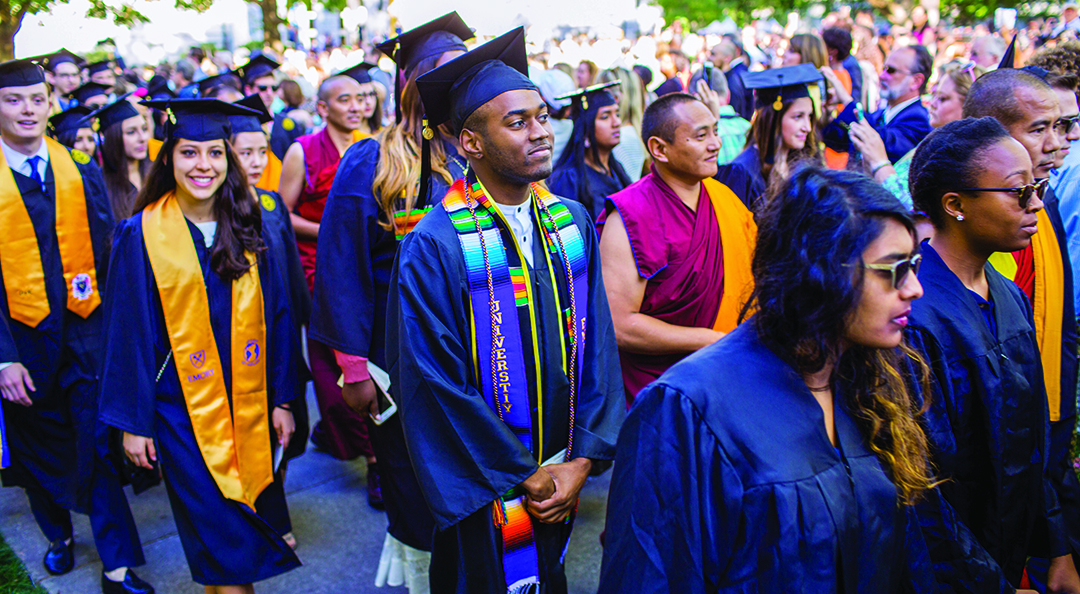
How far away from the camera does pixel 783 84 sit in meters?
4.35

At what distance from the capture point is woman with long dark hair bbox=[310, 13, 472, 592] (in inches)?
123

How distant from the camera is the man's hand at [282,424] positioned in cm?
340

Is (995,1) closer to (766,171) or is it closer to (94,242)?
(766,171)

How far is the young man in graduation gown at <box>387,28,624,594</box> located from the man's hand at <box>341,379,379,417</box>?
733 mm

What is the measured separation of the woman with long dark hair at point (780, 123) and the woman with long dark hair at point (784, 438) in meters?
2.66

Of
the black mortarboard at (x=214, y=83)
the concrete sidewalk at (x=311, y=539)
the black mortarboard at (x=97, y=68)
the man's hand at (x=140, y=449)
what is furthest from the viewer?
the black mortarboard at (x=97, y=68)

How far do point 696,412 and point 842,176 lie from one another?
0.58 meters

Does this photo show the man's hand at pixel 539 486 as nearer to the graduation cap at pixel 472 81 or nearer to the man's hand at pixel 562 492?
the man's hand at pixel 562 492

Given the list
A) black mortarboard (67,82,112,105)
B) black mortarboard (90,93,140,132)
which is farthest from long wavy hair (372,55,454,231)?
black mortarboard (67,82,112,105)

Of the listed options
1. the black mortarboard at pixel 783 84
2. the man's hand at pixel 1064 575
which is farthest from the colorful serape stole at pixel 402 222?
the man's hand at pixel 1064 575

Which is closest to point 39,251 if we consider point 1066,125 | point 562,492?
point 562,492

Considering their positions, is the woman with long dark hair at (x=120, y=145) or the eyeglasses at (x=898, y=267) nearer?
the eyeglasses at (x=898, y=267)

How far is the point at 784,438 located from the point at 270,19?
66.8 feet

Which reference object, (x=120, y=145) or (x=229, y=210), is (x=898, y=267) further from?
(x=120, y=145)
